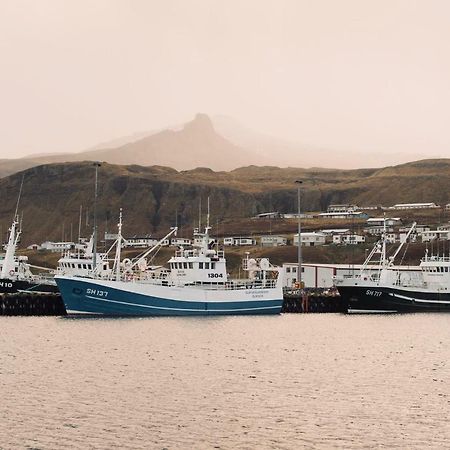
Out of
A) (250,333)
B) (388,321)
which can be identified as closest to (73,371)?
(250,333)

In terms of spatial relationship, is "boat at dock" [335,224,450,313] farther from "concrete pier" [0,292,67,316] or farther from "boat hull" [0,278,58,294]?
"boat hull" [0,278,58,294]

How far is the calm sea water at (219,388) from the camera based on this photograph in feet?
136

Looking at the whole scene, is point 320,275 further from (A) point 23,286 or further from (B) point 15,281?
(B) point 15,281

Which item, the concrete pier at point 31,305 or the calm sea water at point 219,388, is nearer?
the calm sea water at point 219,388

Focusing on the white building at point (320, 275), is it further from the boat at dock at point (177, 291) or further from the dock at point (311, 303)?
the boat at dock at point (177, 291)

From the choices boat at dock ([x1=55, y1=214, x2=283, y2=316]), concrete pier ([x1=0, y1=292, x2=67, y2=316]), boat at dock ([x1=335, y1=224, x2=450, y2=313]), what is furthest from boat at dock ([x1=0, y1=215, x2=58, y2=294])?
boat at dock ([x1=335, y1=224, x2=450, y2=313])

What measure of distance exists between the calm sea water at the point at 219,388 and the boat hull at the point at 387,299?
28.9m

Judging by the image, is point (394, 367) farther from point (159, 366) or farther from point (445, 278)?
point (445, 278)

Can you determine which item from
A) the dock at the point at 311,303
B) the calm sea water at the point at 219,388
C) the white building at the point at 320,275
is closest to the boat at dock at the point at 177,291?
the calm sea water at the point at 219,388

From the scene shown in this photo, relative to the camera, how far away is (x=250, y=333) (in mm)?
87438

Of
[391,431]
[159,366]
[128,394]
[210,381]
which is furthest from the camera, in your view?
[159,366]

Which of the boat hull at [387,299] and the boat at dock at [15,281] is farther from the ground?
the boat at dock at [15,281]

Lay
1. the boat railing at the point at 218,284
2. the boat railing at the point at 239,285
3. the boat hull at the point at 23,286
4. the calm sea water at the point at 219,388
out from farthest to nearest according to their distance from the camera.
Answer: the boat hull at the point at 23,286 < the boat railing at the point at 239,285 < the boat railing at the point at 218,284 < the calm sea water at the point at 219,388

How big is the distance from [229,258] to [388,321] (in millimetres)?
94107
